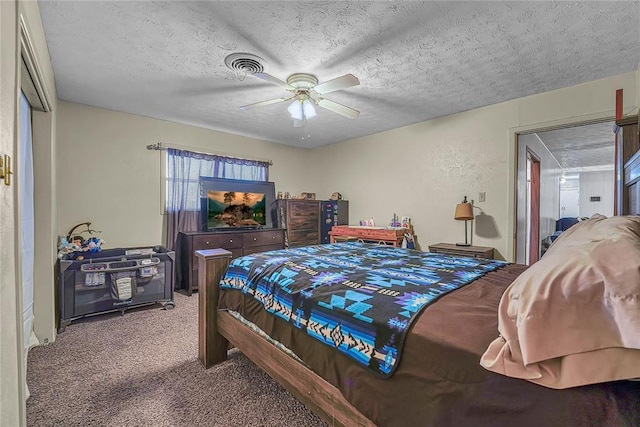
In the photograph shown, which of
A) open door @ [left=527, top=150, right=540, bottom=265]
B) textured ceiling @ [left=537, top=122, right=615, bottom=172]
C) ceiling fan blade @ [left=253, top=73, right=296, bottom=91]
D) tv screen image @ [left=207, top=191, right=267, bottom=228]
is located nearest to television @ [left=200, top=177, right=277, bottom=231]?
tv screen image @ [left=207, top=191, right=267, bottom=228]

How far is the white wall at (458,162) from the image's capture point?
293 cm

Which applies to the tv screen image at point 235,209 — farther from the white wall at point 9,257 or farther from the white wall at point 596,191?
the white wall at point 596,191

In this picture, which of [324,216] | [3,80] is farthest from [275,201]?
[3,80]

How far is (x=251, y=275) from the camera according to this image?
183cm

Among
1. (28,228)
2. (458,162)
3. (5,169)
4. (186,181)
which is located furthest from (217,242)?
(458,162)

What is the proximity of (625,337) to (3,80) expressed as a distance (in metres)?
2.02

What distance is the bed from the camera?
2.22 ft

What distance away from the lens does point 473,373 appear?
32.9 inches

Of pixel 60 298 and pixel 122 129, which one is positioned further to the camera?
pixel 122 129

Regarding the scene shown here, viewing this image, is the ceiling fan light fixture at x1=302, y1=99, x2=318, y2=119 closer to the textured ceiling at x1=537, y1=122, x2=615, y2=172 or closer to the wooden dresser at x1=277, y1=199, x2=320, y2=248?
the wooden dresser at x1=277, y1=199, x2=320, y2=248

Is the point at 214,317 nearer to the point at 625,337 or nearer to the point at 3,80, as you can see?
the point at 3,80

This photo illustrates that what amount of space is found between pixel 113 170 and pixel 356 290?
12.4 feet

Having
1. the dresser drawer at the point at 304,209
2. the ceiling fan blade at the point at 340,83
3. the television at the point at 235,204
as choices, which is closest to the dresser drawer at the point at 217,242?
the television at the point at 235,204

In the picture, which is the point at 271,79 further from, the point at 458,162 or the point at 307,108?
the point at 458,162
